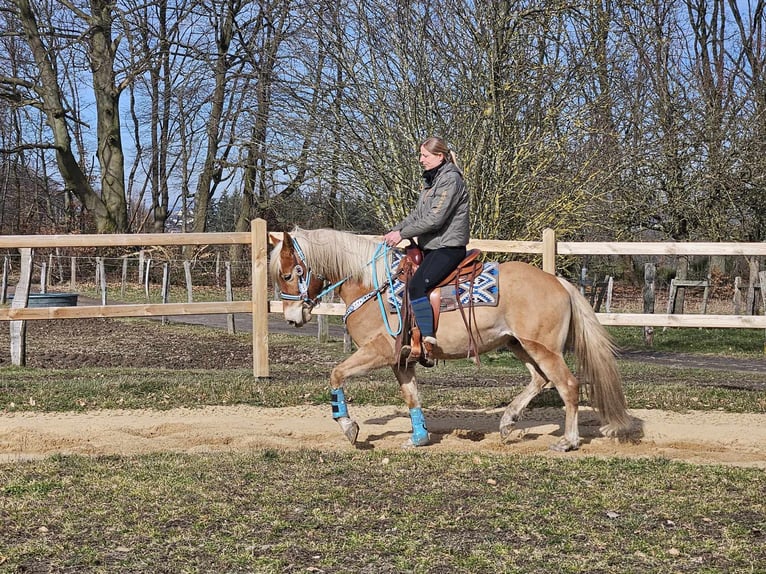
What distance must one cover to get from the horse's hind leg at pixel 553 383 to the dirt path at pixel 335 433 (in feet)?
0.54

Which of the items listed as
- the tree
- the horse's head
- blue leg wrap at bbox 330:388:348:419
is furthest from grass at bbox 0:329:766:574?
the tree

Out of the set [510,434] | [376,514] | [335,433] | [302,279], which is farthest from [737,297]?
[376,514]

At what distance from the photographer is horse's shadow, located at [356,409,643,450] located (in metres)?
7.85

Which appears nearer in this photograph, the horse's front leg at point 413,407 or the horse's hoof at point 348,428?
the horse's hoof at point 348,428

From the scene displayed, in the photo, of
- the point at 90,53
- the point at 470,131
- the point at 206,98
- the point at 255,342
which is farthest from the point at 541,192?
the point at 90,53

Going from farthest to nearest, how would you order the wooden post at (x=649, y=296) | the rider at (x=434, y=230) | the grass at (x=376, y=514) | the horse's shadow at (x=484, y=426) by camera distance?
the wooden post at (x=649, y=296) < the horse's shadow at (x=484, y=426) < the rider at (x=434, y=230) < the grass at (x=376, y=514)

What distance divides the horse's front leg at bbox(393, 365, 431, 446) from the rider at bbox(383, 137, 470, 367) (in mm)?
365

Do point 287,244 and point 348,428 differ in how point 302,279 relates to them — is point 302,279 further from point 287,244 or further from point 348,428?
point 348,428

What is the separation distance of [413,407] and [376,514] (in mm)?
2203

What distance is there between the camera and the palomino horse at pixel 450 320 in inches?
280

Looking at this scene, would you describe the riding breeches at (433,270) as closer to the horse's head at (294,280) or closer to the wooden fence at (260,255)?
the horse's head at (294,280)

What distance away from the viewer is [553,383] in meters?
7.27

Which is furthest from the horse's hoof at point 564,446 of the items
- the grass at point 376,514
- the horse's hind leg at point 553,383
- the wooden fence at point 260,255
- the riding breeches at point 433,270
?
the wooden fence at point 260,255

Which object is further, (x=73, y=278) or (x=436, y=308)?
(x=73, y=278)
